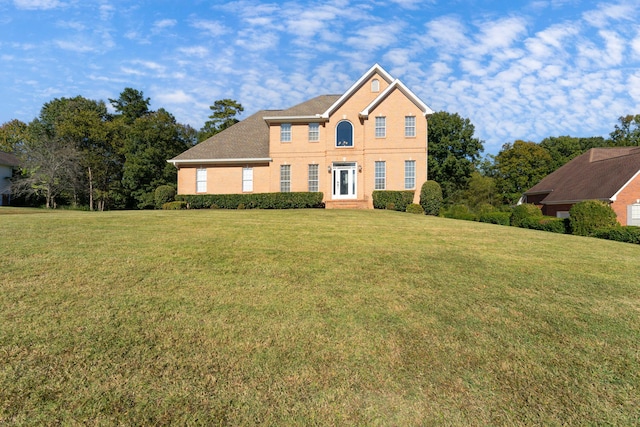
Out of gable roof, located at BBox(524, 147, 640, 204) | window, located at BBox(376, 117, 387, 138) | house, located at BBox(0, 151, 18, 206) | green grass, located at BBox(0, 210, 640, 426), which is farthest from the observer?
house, located at BBox(0, 151, 18, 206)

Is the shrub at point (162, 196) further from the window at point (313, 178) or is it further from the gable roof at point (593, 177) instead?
the gable roof at point (593, 177)

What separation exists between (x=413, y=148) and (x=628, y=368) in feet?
70.1

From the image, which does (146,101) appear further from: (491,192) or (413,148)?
(491,192)

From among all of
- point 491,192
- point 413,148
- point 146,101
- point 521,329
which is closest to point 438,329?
point 521,329

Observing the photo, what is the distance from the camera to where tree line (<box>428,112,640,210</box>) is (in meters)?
41.4

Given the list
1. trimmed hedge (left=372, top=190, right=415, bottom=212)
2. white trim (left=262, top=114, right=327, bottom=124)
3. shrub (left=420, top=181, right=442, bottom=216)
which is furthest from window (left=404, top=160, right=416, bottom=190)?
white trim (left=262, top=114, right=327, bottom=124)

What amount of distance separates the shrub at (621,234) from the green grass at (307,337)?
9447 millimetres

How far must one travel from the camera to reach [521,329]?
5.21m

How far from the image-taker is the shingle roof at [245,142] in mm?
26078

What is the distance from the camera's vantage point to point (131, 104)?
49438mm

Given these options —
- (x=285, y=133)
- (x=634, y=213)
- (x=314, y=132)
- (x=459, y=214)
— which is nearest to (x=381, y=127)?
(x=314, y=132)

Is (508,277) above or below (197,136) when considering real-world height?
below

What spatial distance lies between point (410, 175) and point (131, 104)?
42.2 meters

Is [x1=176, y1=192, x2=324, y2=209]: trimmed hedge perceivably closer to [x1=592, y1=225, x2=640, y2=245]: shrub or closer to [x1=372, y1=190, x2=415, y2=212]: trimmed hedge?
[x1=372, y1=190, x2=415, y2=212]: trimmed hedge
